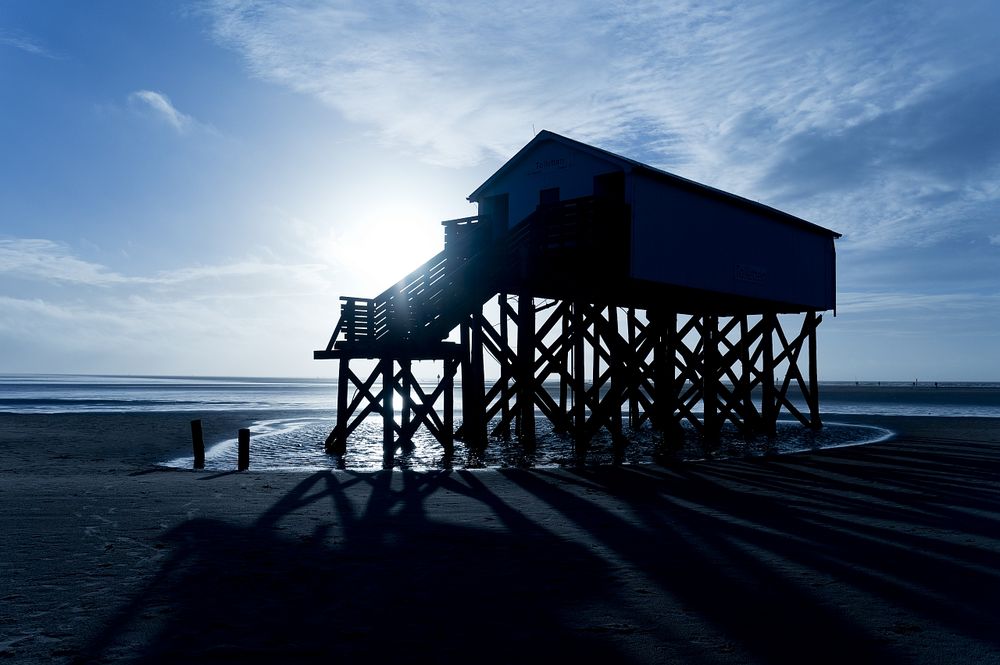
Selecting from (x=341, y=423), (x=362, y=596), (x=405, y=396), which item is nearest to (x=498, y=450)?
(x=405, y=396)

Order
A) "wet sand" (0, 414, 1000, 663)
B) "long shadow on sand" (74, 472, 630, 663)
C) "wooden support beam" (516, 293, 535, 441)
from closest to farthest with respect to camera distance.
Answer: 1. "long shadow on sand" (74, 472, 630, 663)
2. "wet sand" (0, 414, 1000, 663)
3. "wooden support beam" (516, 293, 535, 441)

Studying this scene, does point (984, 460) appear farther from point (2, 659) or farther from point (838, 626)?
point (2, 659)

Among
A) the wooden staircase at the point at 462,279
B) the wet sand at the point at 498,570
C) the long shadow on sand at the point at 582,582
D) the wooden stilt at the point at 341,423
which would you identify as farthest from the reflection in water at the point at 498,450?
the long shadow on sand at the point at 582,582

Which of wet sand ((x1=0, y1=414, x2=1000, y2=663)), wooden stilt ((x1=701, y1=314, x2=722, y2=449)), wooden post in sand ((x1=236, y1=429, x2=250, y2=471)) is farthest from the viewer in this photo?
→ wooden stilt ((x1=701, y1=314, x2=722, y2=449))

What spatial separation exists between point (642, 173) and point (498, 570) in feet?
46.2

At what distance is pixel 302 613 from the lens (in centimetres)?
612

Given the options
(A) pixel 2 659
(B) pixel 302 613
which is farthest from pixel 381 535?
(A) pixel 2 659

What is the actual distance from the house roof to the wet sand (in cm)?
884

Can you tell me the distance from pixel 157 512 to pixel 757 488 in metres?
9.59

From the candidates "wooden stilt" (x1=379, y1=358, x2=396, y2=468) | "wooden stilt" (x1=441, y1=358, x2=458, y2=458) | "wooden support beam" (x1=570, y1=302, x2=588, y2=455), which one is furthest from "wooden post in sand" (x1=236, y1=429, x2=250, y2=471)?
"wooden support beam" (x1=570, y1=302, x2=588, y2=455)

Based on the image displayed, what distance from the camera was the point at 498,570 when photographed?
7.51m

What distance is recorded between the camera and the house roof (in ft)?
64.1

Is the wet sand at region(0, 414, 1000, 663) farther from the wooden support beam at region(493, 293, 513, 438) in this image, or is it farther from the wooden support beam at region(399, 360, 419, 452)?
the wooden support beam at region(493, 293, 513, 438)

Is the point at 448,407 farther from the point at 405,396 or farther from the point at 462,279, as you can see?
the point at 462,279
